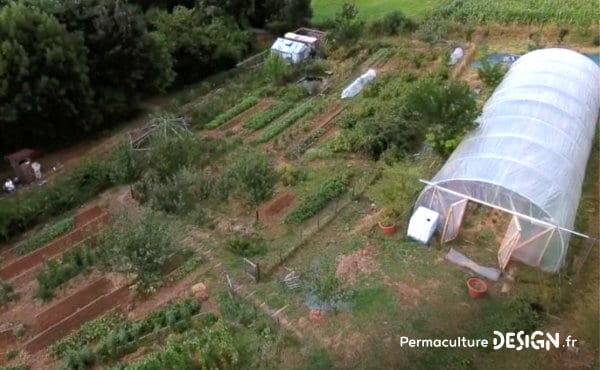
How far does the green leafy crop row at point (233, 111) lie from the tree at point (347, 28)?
5.53m

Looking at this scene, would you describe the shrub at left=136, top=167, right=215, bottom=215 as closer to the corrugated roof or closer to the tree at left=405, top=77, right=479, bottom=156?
the tree at left=405, top=77, right=479, bottom=156

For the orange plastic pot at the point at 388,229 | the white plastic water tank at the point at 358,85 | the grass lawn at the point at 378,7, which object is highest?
the grass lawn at the point at 378,7

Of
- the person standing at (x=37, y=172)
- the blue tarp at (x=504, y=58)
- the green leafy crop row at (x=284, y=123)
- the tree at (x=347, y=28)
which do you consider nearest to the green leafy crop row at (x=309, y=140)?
the green leafy crop row at (x=284, y=123)

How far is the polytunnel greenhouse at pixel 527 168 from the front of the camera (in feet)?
41.8

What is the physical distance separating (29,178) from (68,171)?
1.19m

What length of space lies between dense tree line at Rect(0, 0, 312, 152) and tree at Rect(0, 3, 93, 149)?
0.03m

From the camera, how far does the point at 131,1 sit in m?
25.9

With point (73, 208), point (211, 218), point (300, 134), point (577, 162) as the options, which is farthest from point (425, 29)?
point (73, 208)

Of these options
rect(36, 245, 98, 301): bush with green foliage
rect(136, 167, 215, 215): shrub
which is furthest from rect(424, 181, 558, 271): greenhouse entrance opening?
rect(36, 245, 98, 301): bush with green foliage

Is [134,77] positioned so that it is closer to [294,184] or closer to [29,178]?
[29,178]

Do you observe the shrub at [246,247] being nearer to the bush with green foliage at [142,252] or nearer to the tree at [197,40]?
the bush with green foliage at [142,252]

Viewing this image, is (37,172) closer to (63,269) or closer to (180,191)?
(63,269)

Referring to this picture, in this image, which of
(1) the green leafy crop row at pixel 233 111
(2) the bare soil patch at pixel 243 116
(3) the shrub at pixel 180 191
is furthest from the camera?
(1) the green leafy crop row at pixel 233 111

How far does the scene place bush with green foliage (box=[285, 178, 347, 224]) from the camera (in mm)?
15070
